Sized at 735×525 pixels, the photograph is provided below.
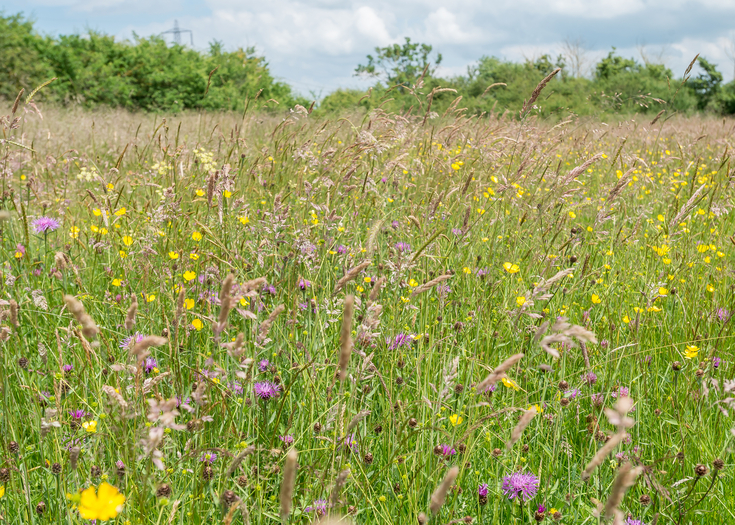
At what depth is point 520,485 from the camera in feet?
4.03

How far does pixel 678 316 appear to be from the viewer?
2.19 meters

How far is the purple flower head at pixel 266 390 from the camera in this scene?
4.98 feet

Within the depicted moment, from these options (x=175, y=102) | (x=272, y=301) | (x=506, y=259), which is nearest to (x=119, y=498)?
(x=272, y=301)

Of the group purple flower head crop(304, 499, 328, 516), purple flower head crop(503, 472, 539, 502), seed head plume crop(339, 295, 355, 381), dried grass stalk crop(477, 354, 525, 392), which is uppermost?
seed head plume crop(339, 295, 355, 381)

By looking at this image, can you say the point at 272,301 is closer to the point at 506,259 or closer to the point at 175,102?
the point at 506,259

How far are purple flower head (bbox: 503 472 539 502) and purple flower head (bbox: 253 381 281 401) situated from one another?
69 centimetres

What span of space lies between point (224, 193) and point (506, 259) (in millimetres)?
1370

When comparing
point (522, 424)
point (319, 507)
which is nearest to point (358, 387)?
point (319, 507)

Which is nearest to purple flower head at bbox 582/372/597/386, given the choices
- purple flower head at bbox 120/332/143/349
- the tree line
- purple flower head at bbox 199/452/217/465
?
purple flower head at bbox 199/452/217/465

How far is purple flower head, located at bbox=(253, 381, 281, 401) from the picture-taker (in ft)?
4.98

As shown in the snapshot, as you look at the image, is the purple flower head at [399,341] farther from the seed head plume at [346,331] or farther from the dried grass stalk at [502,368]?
the seed head plume at [346,331]

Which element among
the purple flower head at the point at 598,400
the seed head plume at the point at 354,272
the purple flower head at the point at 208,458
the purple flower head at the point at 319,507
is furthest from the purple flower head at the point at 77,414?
the purple flower head at the point at 598,400

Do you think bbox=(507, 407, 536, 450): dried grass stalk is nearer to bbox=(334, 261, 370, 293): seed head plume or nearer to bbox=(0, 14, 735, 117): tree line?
bbox=(334, 261, 370, 293): seed head plume

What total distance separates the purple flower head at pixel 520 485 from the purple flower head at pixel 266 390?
2.25 feet
